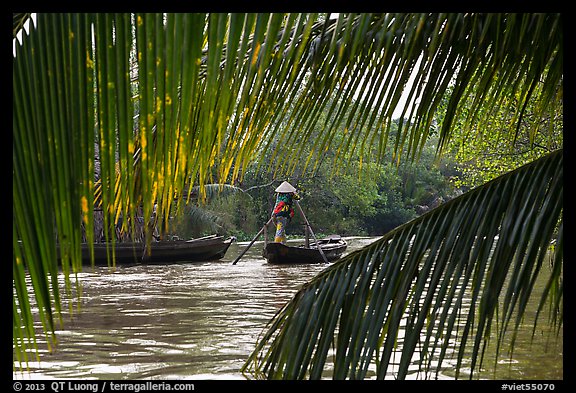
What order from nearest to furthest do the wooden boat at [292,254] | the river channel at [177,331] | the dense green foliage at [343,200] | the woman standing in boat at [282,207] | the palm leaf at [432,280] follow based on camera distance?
1. the palm leaf at [432,280]
2. the river channel at [177,331]
3. the wooden boat at [292,254]
4. the woman standing in boat at [282,207]
5. the dense green foliage at [343,200]

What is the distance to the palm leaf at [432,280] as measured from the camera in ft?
4.98

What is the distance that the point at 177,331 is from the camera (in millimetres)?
9453

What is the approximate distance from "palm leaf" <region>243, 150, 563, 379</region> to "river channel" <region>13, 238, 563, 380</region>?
930 mm

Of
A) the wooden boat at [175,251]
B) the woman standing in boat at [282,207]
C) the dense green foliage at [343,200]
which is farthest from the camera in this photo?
the dense green foliage at [343,200]

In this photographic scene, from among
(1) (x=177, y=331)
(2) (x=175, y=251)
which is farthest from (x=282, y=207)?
(1) (x=177, y=331)

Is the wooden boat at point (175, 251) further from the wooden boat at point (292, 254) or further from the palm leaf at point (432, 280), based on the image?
the palm leaf at point (432, 280)

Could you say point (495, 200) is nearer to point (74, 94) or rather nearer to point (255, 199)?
point (74, 94)

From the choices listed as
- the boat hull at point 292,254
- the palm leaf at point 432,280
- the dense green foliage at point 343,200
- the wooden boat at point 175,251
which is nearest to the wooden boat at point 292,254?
the boat hull at point 292,254

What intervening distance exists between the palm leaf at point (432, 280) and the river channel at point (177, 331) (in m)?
0.93

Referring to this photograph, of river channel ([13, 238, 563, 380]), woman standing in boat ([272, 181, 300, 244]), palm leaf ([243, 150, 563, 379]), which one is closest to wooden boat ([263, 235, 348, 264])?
woman standing in boat ([272, 181, 300, 244])
